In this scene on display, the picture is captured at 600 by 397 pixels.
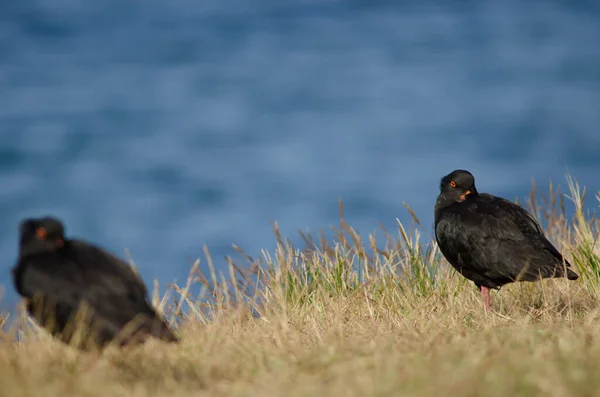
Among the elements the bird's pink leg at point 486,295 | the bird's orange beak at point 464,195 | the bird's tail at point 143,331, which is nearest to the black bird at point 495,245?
the bird's pink leg at point 486,295

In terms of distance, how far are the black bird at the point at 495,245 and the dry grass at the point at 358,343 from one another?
0.84 ft

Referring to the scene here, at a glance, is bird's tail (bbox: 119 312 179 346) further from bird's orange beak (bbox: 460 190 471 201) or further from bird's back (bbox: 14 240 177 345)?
bird's orange beak (bbox: 460 190 471 201)

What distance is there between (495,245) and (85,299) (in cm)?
355

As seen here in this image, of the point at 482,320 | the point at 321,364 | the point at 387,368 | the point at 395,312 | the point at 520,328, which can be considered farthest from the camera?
the point at 395,312

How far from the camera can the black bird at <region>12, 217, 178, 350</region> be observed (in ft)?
13.1

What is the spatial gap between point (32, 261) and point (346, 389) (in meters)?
1.93

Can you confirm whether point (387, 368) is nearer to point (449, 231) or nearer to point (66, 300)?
point (66, 300)

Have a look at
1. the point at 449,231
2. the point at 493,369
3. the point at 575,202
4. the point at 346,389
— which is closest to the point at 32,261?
the point at 346,389

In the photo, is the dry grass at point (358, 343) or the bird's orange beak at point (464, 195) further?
the bird's orange beak at point (464, 195)

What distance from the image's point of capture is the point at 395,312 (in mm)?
6230

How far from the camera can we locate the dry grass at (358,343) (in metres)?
3.45

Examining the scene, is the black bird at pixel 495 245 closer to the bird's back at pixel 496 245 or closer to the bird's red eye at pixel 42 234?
the bird's back at pixel 496 245

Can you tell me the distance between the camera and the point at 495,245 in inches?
249

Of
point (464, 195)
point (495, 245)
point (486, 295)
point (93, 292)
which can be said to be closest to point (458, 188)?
point (464, 195)
